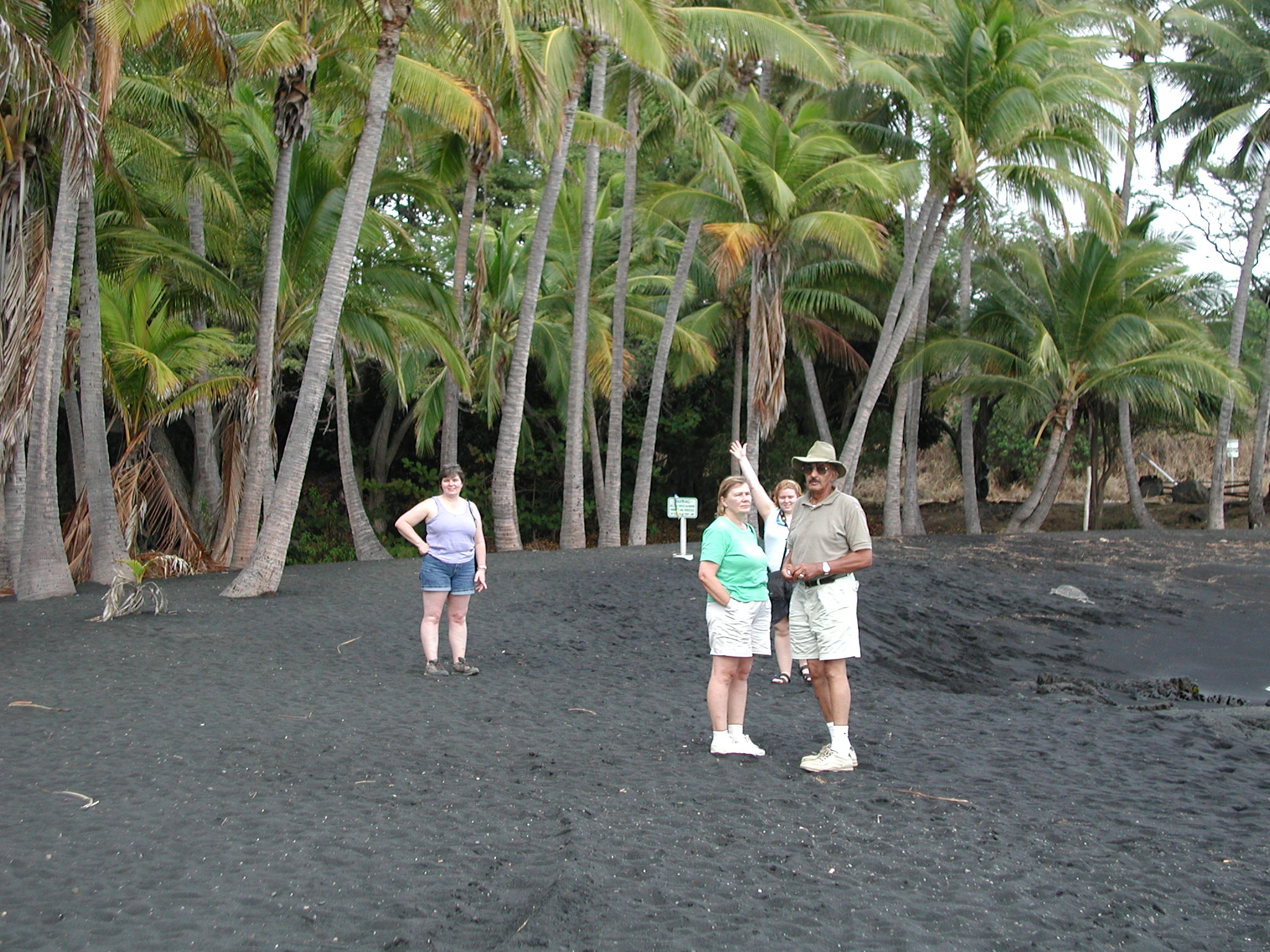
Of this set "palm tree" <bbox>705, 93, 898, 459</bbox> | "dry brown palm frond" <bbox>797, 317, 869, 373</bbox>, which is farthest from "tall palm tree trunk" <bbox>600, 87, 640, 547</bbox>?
"dry brown palm frond" <bbox>797, 317, 869, 373</bbox>

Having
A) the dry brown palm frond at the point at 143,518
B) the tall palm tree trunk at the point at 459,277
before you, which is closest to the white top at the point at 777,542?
the dry brown palm frond at the point at 143,518

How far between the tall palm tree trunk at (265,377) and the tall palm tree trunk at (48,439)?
8.20 ft

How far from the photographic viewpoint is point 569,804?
516 centimetres

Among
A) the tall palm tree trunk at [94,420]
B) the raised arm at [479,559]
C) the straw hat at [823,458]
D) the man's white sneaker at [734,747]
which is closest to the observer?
the straw hat at [823,458]

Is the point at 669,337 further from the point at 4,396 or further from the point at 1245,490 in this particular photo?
the point at 1245,490

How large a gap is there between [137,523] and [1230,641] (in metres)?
13.5

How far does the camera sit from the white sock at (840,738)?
5.72 m

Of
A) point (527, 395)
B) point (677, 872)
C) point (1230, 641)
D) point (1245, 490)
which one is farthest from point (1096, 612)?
point (1245, 490)

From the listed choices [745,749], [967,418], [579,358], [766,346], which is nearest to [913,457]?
[967,418]

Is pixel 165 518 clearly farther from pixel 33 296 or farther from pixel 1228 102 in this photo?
pixel 1228 102

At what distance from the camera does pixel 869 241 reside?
735 inches

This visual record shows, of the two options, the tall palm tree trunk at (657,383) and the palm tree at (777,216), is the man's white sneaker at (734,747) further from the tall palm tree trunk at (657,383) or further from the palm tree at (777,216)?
the tall palm tree trunk at (657,383)

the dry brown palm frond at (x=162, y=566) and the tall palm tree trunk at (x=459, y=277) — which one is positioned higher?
the tall palm tree trunk at (x=459, y=277)

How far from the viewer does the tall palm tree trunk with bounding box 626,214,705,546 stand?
19.6m
